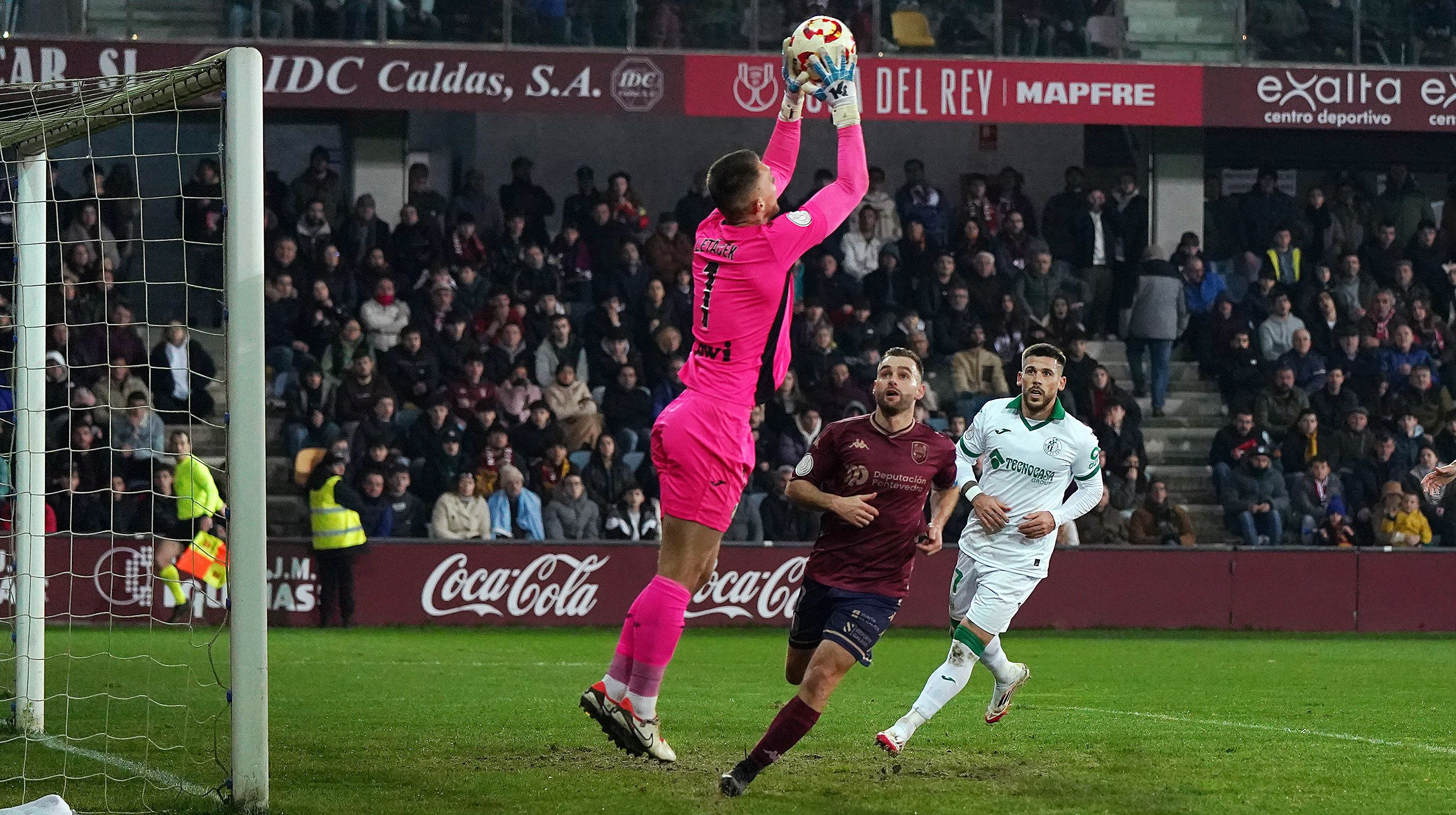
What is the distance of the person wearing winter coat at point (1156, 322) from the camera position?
2070 centimetres

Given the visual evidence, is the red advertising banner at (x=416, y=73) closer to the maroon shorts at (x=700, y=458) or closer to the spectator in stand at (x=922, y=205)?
the spectator in stand at (x=922, y=205)

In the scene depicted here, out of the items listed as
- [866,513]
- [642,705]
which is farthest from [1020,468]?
[642,705]

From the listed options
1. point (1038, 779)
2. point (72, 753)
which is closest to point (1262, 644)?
point (1038, 779)

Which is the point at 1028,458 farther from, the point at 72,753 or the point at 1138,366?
the point at 1138,366

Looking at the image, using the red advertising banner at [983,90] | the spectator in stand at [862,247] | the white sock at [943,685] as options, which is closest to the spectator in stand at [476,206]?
the red advertising banner at [983,90]

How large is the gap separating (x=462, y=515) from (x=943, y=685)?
9785mm

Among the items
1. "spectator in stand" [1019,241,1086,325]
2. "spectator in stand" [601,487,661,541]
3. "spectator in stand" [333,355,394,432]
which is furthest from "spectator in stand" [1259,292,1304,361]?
"spectator in stand" [333,355,394,432]

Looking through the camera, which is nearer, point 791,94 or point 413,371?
point 791,94

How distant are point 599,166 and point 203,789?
58.3 feet

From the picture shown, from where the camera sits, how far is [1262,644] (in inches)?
636

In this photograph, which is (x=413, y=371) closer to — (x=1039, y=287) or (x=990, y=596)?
(x=1039, y=287)

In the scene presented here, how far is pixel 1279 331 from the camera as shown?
2069 centimetres

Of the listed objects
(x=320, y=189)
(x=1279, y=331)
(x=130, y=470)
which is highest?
(x=320, y=189)

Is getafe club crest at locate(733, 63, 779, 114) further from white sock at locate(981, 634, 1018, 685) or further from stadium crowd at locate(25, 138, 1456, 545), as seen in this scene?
white sock at locate(981, 634, 1018, 685)
